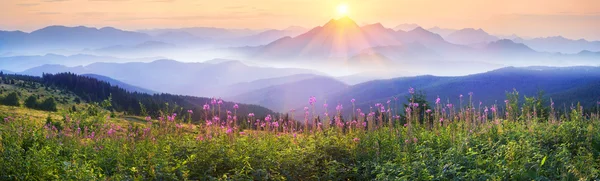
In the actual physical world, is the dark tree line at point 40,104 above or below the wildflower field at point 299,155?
below

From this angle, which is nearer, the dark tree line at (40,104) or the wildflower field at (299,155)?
the wildflower field at (299,155)

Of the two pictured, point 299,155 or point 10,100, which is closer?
point 299,155

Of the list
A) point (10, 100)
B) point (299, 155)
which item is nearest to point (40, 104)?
point (10, 100)

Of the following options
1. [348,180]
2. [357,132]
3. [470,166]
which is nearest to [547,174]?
[470,166]

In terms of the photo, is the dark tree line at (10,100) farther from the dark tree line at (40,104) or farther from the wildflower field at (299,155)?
the wildflower field at (299,155)

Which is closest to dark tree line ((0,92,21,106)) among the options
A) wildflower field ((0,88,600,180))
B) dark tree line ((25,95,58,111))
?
dark tree line ((25,95,58,111))

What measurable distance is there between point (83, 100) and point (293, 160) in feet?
312

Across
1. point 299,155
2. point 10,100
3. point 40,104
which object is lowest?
point 40,104

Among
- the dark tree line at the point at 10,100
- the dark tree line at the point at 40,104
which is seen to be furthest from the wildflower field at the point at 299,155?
the dark tree line at the point at 10,100

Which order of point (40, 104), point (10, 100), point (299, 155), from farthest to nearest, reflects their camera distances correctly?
1. point (40, 104)
2. point (10, 100)
3. point (299, 155)

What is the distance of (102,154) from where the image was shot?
27.2 feet

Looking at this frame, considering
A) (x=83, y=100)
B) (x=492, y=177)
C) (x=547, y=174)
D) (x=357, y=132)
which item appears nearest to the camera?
(x=492, y=177)

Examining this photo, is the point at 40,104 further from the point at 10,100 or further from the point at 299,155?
the point at 299,155

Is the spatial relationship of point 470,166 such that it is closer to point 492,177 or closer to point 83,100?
point 492,177
